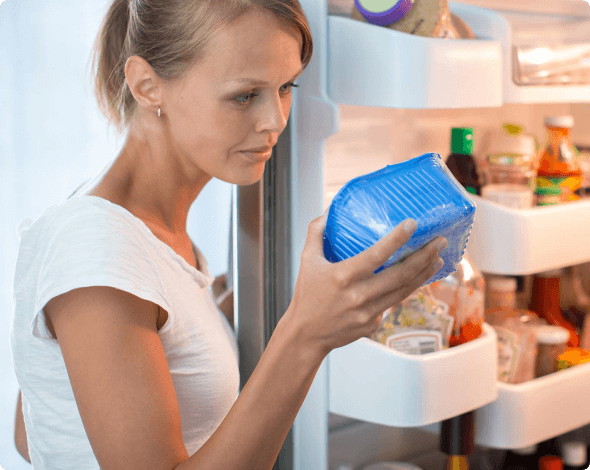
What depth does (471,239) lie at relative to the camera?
1.02 m

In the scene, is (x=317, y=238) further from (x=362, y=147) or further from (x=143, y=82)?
(x=362, y=147)

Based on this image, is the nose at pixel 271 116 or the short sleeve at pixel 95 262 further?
the nose at pixel 271 116

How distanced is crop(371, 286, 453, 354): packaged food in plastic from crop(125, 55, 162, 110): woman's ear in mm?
422

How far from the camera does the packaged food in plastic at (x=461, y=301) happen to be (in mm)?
904

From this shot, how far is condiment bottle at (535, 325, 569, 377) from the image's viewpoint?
40.7 inches

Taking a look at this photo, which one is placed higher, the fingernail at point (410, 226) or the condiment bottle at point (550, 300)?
the fingernail at point (410, 226)

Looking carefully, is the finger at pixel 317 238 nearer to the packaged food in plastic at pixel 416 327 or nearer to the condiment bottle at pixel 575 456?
the packaged food in plastic at pixel 416 327

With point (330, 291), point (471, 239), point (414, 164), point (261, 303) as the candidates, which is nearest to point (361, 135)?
point (471, 239)

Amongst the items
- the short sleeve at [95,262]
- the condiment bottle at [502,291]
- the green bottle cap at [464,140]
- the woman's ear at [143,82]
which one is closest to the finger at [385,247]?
the short sleeve at [95,262]

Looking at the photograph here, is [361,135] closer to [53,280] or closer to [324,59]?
[324,59]

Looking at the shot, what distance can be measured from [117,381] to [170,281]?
167mm

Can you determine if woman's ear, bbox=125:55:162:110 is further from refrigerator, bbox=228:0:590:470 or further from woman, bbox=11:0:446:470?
refrigerator, bbox=228:0:590:470

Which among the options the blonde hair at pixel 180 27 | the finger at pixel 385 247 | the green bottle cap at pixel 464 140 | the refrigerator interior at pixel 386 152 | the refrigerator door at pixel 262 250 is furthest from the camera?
the refrigerator interior at pixel 386 152

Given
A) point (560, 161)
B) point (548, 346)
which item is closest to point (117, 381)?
point (548, 346)
